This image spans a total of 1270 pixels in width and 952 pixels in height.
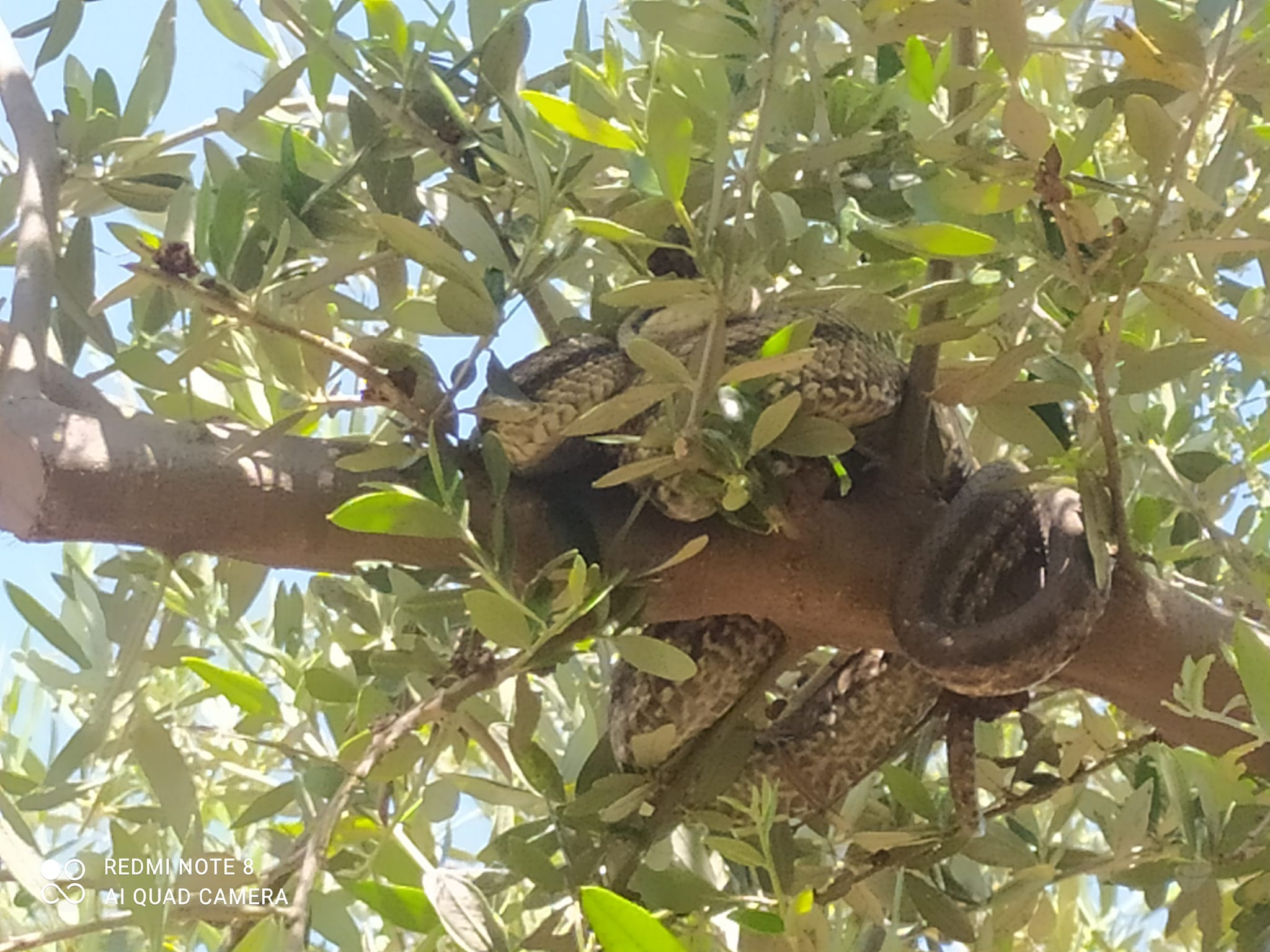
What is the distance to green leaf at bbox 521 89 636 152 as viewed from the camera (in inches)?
22.3

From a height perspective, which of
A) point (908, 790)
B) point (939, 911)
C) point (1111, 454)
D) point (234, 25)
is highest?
point (234, 25)

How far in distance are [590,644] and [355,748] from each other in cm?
24

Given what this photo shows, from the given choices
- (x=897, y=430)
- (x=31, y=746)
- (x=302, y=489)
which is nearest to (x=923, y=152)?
(x=897, y=430)

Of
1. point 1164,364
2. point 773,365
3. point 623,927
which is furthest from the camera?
point 1164,364

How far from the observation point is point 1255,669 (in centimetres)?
58

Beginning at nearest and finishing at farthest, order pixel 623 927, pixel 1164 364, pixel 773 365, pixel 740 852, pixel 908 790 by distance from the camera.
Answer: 1. pixel 623 927
2. pixel 773 365
3. pixel 1164 364
4. pixel 740 852
5. pixel 908 790

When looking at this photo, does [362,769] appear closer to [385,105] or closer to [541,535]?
[541,535]

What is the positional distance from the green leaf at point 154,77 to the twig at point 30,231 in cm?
5

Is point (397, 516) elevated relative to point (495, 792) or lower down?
elevated

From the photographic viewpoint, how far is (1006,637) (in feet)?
2.67

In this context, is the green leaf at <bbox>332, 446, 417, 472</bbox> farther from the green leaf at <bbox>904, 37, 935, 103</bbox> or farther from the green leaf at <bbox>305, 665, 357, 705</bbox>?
the green leaf at <bbox>904, 37, 935, 103</bbox>

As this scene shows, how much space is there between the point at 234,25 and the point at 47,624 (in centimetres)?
47

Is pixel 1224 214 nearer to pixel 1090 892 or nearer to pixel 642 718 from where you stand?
pixel 642 718

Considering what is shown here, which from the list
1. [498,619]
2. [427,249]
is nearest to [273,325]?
[427,249]
